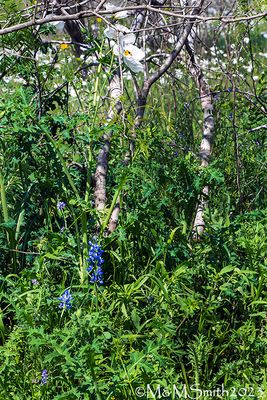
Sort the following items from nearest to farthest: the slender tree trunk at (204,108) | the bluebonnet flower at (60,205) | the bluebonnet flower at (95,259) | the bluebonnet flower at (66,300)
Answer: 1. the bluebonnet flower at (66,300)
2. the bluebonnet flower at (95,259)
3. the bluebonnet flower at (60,205)
4. the slender tree trunk at (204,108)

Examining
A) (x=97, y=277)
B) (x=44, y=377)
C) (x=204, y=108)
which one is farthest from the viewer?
(x=204, y=108)

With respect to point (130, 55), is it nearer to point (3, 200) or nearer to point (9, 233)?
point (3, 200)

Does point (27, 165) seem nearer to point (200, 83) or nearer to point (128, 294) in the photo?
point (128, 294)

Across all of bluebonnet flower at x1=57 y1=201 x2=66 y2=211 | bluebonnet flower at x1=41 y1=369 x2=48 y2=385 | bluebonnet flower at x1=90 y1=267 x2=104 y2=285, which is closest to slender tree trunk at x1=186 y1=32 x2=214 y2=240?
bluebonnet flower at x1=57 y1=201 x2=66 y2=211

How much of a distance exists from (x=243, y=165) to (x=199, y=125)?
1.21m

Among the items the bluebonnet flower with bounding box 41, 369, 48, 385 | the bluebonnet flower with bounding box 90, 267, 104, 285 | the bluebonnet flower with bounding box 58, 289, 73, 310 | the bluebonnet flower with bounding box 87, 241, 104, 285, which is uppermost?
the bluebonnet flower with bounding box 87, 241, 104, 285

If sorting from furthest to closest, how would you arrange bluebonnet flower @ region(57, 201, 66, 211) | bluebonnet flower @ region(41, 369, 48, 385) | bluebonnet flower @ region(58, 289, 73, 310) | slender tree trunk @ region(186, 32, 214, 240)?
slender tree trunk @ region(186, 32, 214, 240) → bluebonnet flower @ region(57, 201, 66, 211) → bluebonnet flower @ region(58, 289, 73, 310) → bluebonnet flower @ region(41, 369, 48, 385)

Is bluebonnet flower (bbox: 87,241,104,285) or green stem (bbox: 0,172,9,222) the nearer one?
bluebonnet flower (bbox: 87,241,104,285)

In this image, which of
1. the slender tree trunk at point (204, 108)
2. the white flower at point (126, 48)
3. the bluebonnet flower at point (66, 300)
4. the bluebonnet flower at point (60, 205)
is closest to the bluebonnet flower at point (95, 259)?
the bluebonnet flower at point (66, 300)

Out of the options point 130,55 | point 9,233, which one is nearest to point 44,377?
point 9,233

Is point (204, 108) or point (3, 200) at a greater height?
point (204, 108)

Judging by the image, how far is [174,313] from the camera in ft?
10.7

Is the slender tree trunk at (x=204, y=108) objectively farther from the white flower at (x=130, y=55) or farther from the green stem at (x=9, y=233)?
the green stem at (x=9, y=233)

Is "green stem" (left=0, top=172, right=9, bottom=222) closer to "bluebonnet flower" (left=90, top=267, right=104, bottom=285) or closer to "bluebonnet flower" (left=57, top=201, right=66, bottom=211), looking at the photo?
"bluebonnet flower" (left=57, top=201, right=66, bottom=211)
